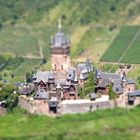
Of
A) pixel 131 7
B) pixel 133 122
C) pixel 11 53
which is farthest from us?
→ pixel 131 7

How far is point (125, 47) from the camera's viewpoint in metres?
119

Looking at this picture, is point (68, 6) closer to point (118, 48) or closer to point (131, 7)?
point (131, 7)

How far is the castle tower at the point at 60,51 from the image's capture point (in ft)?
286

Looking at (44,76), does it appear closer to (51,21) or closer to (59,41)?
(59,41)

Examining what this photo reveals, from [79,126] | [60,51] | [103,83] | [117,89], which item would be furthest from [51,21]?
A: [79,126]

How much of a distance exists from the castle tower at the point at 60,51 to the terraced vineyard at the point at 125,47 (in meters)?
21.8

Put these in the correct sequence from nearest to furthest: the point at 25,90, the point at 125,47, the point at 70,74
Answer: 1. the point at 70,74
2. the point at 25,90
3. the point at 125,47

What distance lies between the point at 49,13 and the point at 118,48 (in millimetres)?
34781

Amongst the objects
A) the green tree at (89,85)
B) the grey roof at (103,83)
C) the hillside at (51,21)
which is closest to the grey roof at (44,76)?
the green tree at (89,85)

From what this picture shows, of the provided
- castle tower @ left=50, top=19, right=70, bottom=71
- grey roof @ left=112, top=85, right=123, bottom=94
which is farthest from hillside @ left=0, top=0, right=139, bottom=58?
grey roof @ left=112, top=85, right=123, bottom=94

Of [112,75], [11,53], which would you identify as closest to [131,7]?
[11,53]

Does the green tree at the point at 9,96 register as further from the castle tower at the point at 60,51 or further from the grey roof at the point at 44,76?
the castle tower at the point at 60,51

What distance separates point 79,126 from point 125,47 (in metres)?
46.5

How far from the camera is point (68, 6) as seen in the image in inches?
5842
